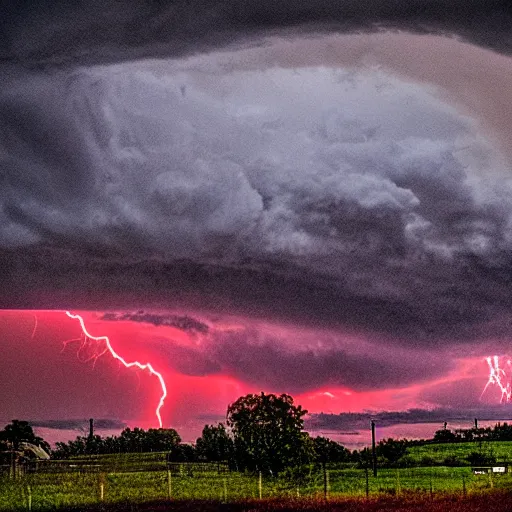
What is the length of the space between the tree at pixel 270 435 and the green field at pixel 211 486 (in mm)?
742

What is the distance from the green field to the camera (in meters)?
30.1

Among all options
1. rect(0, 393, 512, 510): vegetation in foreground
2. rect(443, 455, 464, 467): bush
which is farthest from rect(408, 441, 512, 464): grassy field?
rect(0, 393, 512, 510): vegetation in foreground

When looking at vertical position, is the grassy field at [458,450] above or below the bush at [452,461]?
above

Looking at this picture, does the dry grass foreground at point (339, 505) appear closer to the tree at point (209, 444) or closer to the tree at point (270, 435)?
the tree at point (270, 435)

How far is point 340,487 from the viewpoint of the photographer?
3797 centimetres

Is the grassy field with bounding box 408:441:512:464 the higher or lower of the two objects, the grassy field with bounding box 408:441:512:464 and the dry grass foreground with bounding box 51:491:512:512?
the lower

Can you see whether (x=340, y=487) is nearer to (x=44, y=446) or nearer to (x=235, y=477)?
(x=235, y=477)

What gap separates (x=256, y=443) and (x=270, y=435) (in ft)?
2.45

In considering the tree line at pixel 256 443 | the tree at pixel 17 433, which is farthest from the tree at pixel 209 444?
the tree at pixel 17 433

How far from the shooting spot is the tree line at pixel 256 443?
113 ft

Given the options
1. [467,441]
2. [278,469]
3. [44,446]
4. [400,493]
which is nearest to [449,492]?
[400,493]

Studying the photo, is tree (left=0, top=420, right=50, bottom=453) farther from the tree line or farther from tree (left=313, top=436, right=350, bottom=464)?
tree (left=313, top=436, right=350, bottom=464)

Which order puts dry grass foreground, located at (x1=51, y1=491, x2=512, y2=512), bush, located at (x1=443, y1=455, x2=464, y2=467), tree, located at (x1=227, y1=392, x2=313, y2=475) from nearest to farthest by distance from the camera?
dry grass foreground, located at (x1=51, y1=491, x2=512, y2=512) → tree, located at (x1=227, y1=392, x2=313, y2=475) → bush, located at (x1=443, y1=455, x2=464, y2=467)

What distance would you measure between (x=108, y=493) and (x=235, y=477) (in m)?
9.80
